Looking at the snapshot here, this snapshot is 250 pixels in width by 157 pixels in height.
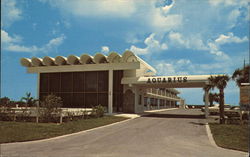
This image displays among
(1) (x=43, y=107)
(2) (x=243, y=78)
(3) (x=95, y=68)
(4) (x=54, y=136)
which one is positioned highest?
(3) (x=95, y=68)

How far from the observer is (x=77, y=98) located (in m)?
38.6

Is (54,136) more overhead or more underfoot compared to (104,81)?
more underfoot

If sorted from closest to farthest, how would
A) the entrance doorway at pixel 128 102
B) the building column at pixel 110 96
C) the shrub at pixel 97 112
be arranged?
the shrub at pixel 97 112 < the building column at pixel 110 96 < the entrance doorway at pixel 128 102

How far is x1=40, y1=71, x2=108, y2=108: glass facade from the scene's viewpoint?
3728 centimetres

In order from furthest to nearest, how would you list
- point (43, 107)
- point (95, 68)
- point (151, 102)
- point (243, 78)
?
point (151, 102), point (95, 68), point (243, 78), point (43, 107)

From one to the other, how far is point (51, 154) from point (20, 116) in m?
15.9

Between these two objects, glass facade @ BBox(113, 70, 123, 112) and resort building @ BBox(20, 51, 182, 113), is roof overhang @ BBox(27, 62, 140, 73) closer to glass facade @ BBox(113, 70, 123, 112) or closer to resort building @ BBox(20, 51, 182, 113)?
resort building @ BBox(20, 51, 182, 113)

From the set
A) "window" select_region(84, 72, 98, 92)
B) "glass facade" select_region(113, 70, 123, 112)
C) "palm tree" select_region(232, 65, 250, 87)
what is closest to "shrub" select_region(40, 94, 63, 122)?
"window" select_region(84, 72, 98, 92)

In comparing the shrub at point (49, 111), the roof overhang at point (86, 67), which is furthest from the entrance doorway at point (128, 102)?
the shrub at point (49, 111)

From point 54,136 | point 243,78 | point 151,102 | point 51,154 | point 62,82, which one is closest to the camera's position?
point 51,154

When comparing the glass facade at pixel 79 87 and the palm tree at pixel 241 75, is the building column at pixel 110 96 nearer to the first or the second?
the glass facade at pixel 79 87

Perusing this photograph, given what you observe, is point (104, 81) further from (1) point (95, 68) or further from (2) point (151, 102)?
(2) point (151, 102)

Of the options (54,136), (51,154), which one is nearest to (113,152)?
(51,154)

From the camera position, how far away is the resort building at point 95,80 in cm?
3597
